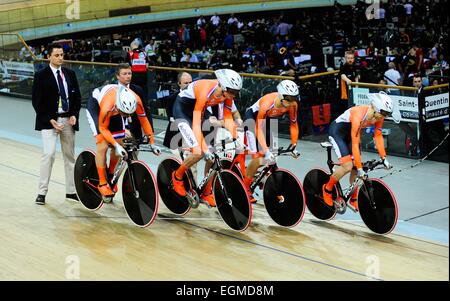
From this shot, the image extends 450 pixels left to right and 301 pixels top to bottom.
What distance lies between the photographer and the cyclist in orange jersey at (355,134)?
6359mm

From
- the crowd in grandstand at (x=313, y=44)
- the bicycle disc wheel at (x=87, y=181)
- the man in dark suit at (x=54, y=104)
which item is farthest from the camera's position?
the crowd in grandstand at (x=313, y=44)

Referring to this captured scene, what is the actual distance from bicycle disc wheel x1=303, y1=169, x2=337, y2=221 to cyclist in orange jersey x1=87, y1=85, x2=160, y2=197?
1458mm

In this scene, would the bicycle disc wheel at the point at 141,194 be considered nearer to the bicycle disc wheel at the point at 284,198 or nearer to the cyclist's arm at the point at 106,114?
the cyclist's arm at the point at 106,114

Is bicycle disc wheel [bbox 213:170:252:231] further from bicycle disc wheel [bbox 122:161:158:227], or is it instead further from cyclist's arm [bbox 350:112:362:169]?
cyclist's arm [bbox 350:112:362:169]

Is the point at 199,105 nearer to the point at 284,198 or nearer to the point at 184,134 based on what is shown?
the point at 184,134

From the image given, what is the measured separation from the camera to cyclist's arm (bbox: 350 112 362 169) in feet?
21.0

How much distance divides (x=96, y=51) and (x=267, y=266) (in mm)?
14645

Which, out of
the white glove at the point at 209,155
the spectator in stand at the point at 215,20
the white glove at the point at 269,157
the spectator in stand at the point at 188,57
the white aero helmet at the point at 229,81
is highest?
the spectator in stand at the point at 215,20

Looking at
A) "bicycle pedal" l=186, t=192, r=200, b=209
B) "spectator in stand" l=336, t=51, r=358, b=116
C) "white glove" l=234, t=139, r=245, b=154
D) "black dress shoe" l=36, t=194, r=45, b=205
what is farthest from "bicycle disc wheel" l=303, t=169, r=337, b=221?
"spectator in stand" l=336, t=51, r=358, b=116

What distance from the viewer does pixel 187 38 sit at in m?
21.9

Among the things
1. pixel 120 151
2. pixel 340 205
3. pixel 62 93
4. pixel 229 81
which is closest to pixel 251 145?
pixel 229 81

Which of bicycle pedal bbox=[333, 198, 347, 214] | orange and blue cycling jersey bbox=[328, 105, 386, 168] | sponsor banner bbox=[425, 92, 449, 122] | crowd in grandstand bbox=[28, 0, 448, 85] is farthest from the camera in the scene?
crowd in grandstand bbox=[28, 0, 448, 85]

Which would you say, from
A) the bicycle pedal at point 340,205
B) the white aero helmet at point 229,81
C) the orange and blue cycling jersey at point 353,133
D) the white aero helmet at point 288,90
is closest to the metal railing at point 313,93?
the orange and blue cycling jersey at point 353,133
